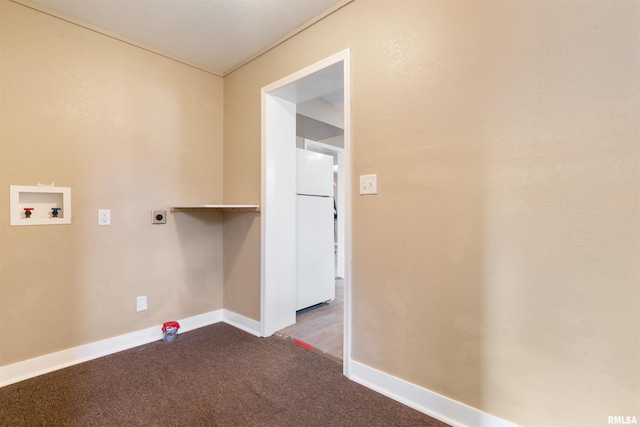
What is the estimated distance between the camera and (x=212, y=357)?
7.06ft

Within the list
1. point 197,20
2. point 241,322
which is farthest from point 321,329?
point 197,20

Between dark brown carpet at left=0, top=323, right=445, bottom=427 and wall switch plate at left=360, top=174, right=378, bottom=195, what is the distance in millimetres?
1218

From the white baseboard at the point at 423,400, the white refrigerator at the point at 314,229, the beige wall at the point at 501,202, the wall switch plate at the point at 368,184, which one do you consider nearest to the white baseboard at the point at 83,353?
the white refrigerator at the point at 314,229

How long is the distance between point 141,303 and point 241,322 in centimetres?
85

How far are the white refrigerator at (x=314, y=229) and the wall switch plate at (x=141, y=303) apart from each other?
139 cm

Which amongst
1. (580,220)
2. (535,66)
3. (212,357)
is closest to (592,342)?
(580,220)

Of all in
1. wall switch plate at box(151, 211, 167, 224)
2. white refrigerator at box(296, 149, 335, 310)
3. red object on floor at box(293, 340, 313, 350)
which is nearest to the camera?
red object on floor at box(293, 340, 313, 350)

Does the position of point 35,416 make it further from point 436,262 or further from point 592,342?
point 592,342

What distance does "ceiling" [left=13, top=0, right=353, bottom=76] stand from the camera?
190 cm

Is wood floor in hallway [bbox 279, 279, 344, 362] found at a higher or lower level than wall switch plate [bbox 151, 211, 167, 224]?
lower

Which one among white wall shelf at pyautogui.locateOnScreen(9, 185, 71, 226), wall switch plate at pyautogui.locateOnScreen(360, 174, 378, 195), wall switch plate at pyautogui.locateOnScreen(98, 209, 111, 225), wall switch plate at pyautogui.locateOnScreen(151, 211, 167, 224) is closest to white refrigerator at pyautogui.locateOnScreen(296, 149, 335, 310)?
wall switch plate at pyautogui.locateOnScreen(151, 211, 167, 224)

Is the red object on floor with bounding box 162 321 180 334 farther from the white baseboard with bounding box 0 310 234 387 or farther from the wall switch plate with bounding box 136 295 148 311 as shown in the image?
the wall switch plate with bounding box 136 295 148 311

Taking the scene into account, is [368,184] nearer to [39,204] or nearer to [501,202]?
[501,202]

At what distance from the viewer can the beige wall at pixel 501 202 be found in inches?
44.0
